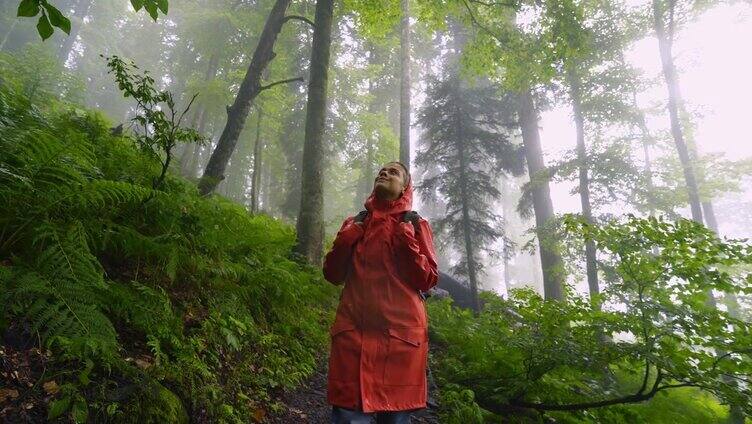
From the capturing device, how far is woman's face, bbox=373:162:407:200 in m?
3.01

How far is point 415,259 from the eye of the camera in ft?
8.89

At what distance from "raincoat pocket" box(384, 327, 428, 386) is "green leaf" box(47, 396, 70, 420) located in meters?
1.72

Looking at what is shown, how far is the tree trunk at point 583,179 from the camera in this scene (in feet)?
43.8

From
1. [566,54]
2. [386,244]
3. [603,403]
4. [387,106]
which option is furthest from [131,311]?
[387,106]

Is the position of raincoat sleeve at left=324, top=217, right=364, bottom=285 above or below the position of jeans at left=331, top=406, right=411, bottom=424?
above

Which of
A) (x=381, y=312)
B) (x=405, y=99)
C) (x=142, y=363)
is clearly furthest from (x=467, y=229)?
(x=142, y=363)

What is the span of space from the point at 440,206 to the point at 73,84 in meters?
28.1

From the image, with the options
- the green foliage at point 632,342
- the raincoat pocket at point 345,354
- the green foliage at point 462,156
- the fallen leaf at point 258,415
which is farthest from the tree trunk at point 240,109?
the green foliage at point 462,156

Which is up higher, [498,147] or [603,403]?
[498,147]

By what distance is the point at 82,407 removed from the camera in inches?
83.4

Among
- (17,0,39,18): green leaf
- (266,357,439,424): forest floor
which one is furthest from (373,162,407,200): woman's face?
(266,357,439,424): forest floor

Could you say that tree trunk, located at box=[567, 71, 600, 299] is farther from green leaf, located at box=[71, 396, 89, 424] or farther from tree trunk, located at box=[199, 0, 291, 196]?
green leaf, located at box=[71, 396, 89, 424]

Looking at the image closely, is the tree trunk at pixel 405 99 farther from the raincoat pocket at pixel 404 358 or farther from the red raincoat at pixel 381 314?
the raincoat pocket at pixel 404 358

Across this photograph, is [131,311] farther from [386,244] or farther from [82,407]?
[386,244]
